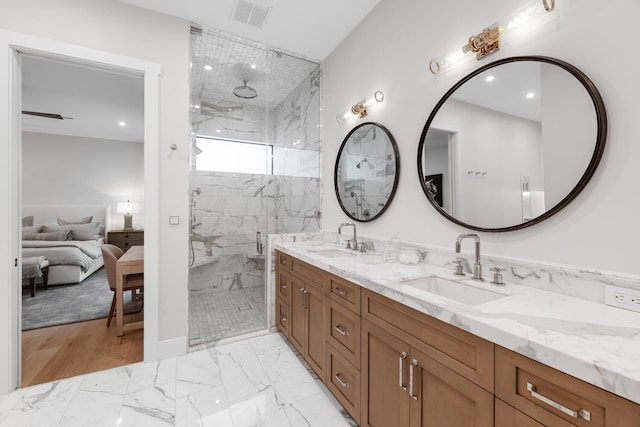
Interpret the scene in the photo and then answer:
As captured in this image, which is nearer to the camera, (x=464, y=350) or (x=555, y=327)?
(x=555, y=327)

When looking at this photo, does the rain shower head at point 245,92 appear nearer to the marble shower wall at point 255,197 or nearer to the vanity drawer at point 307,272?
the marble shower wall at point 255,197

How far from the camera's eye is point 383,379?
131 centimetres

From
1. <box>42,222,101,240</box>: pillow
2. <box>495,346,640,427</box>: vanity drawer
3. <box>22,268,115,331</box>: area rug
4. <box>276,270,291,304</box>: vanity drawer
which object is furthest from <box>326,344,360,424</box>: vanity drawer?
<box>42,222,101,240</box>: pillow

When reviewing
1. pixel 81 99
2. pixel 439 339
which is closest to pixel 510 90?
pixel 439 339

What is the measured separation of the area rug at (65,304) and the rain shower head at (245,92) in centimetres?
288

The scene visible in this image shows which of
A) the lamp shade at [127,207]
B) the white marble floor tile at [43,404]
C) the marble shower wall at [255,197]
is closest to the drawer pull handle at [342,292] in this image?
the marble shower wall at [255,197]

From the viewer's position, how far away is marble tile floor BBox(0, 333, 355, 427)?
5.29ft

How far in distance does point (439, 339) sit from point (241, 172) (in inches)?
90.5

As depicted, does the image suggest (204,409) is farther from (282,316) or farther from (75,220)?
(75,220)

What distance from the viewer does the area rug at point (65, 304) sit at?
2982mm

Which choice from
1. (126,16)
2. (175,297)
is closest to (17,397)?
(175,297)

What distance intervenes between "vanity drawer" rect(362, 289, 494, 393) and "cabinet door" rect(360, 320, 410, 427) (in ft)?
0.21

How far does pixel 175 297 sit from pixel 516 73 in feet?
9.07

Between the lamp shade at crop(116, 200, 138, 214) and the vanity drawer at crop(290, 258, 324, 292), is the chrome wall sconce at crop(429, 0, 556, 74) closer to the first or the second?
the vanity drawer at crop(290, 258, 324, 292)
